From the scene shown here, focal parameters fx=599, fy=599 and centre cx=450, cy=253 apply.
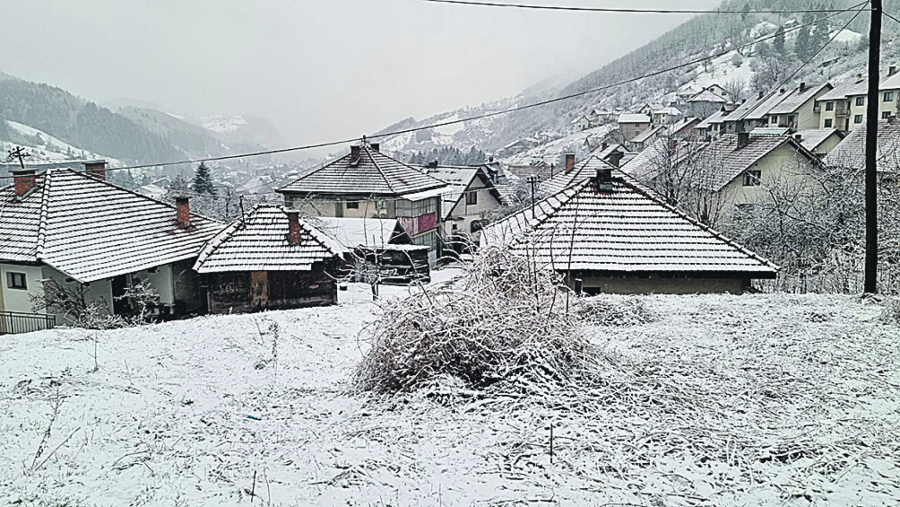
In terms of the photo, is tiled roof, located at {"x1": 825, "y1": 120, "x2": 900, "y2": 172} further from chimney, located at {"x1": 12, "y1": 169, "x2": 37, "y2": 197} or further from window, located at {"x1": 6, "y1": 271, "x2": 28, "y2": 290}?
chimney, located at {"x1": 12, "y1": 169, "x2": 37, "y2": 197}

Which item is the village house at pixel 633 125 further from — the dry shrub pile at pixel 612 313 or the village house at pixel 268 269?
the dry shrub pile at pixel 612 313

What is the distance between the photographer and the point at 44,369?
26.5ft

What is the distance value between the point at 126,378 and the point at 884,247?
1821 centimetres

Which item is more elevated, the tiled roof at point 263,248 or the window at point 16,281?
the tiled roof at point 263,248

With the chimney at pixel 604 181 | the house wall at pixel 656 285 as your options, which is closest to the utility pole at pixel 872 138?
the house wall at pixel 656 285

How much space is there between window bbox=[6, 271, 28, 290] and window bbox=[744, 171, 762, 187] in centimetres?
3168

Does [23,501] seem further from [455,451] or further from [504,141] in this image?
[504,141]

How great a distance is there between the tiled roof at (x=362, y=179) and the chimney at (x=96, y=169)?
38.0 ft

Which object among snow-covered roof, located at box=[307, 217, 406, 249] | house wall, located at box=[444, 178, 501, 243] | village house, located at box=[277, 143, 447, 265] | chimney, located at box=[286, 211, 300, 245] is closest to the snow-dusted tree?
village house, located at box=[277, 143, 447, 265]

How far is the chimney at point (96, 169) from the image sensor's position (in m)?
22.6

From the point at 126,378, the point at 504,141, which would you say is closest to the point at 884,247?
the point at 126,378

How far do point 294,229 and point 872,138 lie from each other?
15.4 m

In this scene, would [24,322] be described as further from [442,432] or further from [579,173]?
[579,173]

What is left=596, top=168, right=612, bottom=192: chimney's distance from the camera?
16.3m
